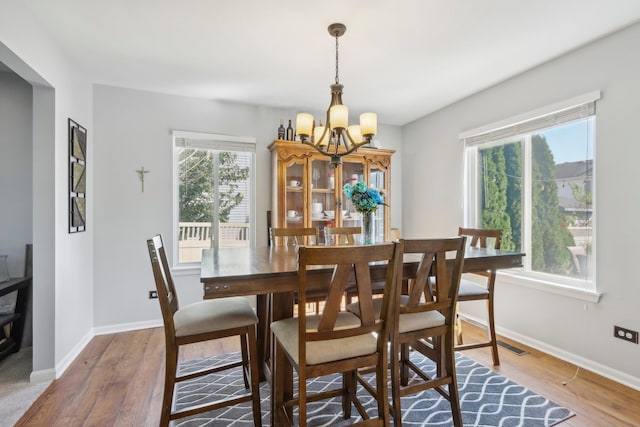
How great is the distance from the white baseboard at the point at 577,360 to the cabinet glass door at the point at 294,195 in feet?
7.66

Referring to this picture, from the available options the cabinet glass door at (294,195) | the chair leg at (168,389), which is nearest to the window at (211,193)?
the cabinet glass door at (294,195)

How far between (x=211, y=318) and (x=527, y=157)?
2.99 meters

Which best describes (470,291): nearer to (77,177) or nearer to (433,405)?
(433,405)

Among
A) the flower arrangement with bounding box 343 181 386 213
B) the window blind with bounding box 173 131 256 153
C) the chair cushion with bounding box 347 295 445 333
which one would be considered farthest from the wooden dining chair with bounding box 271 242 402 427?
the window blind with bounding box 173 131 256 153

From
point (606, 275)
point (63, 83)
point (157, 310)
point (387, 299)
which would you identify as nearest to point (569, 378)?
point (606, 275)

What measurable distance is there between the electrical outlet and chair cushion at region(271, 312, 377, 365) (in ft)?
6.38

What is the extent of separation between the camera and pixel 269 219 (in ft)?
12.0

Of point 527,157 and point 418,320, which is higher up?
point 527,157

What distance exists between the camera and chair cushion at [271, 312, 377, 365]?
1.34m

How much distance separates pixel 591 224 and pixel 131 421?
3378 mm

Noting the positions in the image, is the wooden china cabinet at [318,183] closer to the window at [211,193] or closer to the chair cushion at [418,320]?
the window at [211,193]

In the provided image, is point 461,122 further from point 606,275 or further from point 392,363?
point 392,363

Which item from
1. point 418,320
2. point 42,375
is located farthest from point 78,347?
point 418,320

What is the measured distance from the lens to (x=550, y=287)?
2.59m
